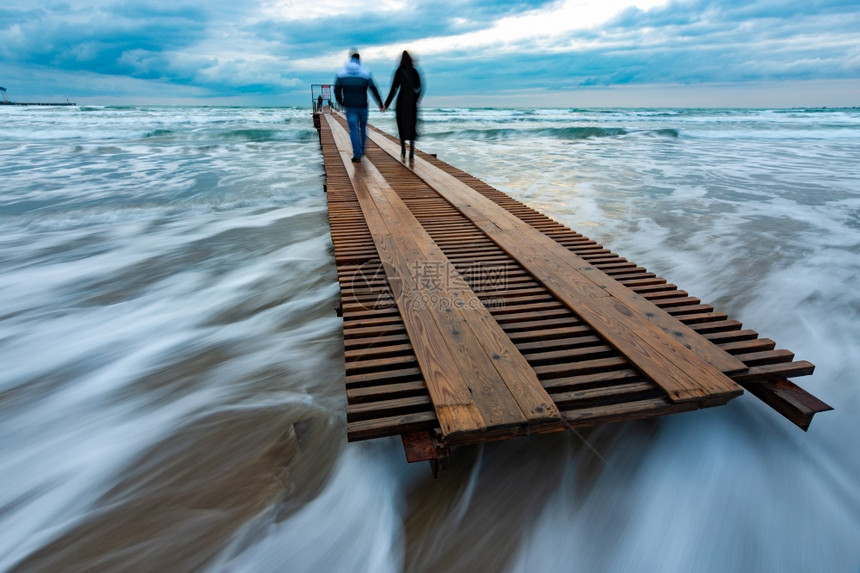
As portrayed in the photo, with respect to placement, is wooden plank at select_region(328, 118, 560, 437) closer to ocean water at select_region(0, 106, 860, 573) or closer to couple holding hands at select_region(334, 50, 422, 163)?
ocean water at select_region(0, 106, 860, 573)

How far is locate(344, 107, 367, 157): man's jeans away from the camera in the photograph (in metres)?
7.36

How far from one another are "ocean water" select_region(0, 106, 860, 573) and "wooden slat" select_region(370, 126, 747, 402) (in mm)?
436

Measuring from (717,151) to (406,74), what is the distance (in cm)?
1401

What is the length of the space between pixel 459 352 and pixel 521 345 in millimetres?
387

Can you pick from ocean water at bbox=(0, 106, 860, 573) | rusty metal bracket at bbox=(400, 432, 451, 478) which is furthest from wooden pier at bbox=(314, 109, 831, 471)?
ocean water at bbox=(0, 106, 860, 573)

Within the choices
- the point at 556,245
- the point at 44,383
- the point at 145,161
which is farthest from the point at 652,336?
the point at 145,161

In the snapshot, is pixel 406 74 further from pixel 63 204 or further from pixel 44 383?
pixel 63 204

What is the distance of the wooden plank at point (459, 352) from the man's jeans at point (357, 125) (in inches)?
173

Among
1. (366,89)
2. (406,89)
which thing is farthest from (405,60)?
(366,89)

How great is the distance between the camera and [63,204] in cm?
820

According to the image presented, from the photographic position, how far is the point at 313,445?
242 centimetres

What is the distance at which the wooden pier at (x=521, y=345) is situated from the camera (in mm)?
1895

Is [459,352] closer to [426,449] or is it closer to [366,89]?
[426,449]

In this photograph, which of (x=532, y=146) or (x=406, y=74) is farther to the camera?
(x=532, y=146)
